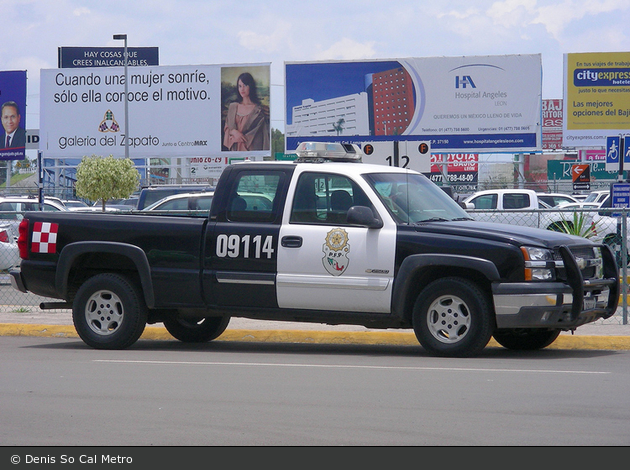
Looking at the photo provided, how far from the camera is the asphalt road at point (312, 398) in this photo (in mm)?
5504

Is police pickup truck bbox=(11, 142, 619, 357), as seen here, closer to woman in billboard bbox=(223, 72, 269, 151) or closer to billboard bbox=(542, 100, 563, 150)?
woman in billboard bbox=(223, 72, 269, 151)

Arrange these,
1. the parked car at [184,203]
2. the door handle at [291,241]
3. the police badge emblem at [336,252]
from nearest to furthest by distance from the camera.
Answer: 1. the police badge emblem at [336,252]
2. the door handle at [291,241]
3. the parked car at [184,203]

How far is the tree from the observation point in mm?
38375

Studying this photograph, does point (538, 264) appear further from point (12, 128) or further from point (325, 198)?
point (12, 128)

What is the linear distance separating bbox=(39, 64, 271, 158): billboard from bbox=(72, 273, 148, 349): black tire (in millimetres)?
37948

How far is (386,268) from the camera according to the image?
8.79 metres

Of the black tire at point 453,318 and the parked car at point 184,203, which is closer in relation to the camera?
the black tire at point 453,318

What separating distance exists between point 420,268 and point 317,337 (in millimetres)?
2252

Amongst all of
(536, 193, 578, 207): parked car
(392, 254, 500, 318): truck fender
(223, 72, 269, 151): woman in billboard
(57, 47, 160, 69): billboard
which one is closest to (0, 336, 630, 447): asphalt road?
(392, 254, 500, 318): truck fender

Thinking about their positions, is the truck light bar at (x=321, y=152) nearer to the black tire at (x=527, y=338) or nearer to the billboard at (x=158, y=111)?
the black tire at (x=527, y=338)

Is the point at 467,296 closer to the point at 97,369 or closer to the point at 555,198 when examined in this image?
the point at 97,369

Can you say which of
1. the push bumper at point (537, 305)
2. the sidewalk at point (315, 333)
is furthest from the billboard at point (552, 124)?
the push bumper at point (537, 305)

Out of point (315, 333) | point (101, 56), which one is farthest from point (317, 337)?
point (101, 56)

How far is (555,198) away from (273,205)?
718 inches
